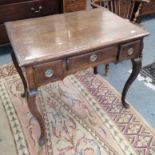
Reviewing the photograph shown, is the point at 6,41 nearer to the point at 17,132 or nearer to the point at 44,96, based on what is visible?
the point at 44,96

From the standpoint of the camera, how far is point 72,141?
→ 1.46m

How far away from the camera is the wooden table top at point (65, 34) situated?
3.61ft

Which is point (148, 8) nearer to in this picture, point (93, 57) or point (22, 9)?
point (22, 9)

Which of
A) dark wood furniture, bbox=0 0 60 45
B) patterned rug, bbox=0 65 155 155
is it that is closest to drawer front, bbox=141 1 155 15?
dark wood furniture, bbox=0 0 60 45

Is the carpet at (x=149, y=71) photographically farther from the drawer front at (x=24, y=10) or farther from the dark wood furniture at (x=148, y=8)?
the drawer front at (x=24, y=10)

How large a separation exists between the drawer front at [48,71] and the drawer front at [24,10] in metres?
1.32

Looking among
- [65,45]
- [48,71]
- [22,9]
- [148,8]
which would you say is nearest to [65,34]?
[65,45]

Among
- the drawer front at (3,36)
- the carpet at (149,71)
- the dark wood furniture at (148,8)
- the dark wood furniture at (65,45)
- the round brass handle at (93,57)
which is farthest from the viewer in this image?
Answer: the dark wood furniture at (148,8)

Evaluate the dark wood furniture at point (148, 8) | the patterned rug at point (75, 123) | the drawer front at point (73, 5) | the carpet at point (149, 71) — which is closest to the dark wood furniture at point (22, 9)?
the drawer front at point (73, 5)

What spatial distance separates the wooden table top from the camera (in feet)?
3.61

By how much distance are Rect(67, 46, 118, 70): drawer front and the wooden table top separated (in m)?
0.05

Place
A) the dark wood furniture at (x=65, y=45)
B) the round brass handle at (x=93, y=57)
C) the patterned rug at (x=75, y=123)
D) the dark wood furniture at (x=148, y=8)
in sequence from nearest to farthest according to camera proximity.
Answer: the dark wood furniture at (x=65, y=45)
the round brass handle at (x=93, y=57)
the patterned rug at (x=75, y=123)
the dark wood furniture at (x=148, y=8)

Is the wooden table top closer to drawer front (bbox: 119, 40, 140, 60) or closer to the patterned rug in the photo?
drawer front (bbox: 119, 40, 140, 60)

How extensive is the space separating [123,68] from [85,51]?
113cm
